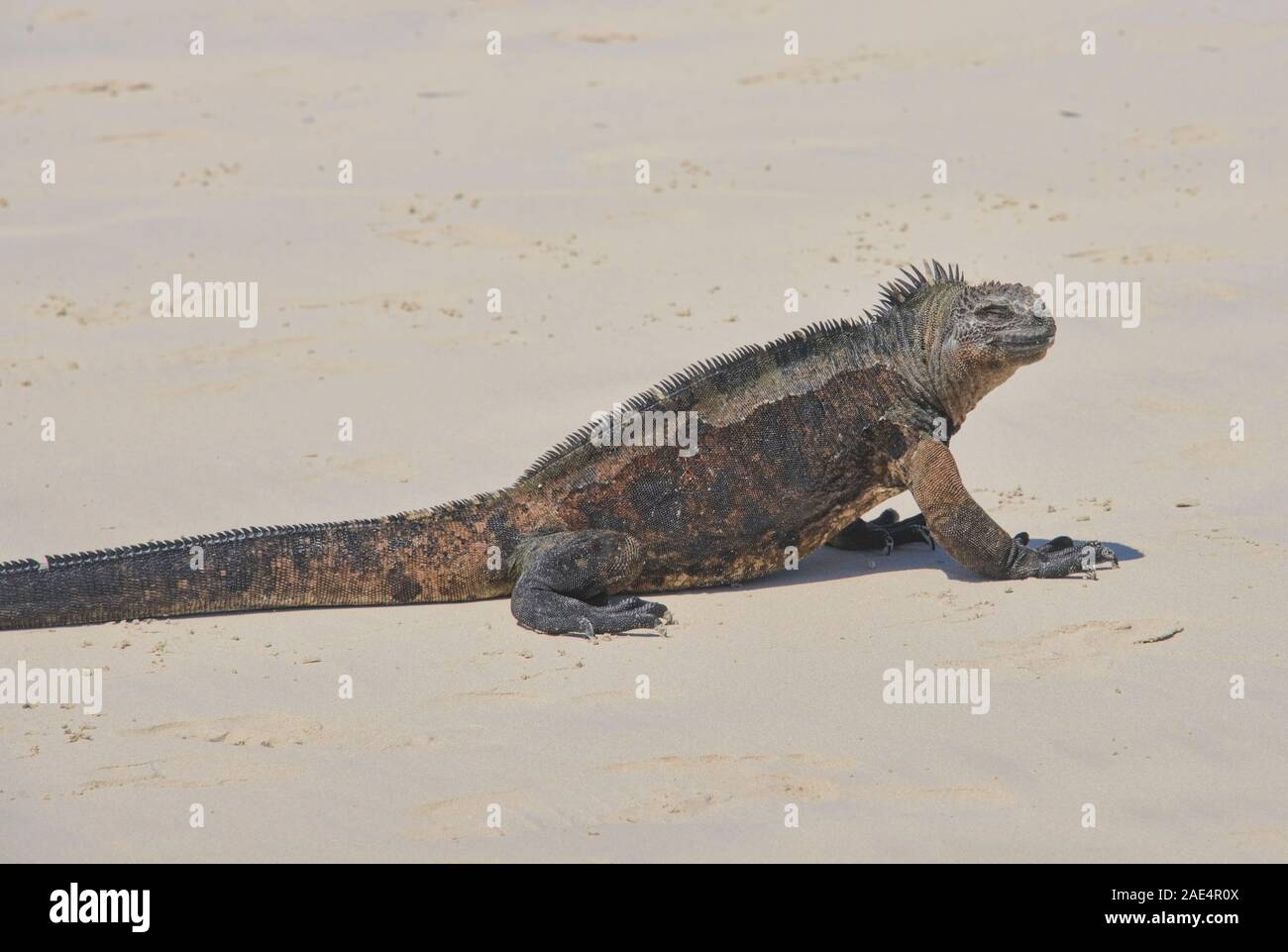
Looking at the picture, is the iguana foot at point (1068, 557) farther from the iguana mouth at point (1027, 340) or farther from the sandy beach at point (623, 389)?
the iguana mouth at point (1027, 340)

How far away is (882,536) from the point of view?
952 cm

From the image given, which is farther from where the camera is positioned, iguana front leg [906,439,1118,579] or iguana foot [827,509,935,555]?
iguana foot [827,509,935,555]

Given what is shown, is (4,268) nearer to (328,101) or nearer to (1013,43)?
(328,101)

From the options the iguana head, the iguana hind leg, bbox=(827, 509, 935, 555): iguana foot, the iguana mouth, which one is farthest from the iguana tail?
the iguana mouth

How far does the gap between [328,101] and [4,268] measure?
20.5 ft

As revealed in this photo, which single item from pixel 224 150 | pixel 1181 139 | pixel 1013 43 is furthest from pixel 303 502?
pixel 1013 43

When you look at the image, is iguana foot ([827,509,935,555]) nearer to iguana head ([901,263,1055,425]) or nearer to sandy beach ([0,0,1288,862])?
sandy beach ([0,0,1288,862])

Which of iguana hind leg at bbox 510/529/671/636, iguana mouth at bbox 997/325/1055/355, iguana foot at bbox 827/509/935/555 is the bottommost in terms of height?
iguana hind leg at bbox 510/529/671/636

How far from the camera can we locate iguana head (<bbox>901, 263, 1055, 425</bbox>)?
8531 millimetres

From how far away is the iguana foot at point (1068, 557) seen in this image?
8633 mm

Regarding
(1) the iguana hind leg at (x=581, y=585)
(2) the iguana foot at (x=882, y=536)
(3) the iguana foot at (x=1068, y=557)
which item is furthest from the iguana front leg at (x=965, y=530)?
(1) the iguana hind leg at (x=581, y=585)

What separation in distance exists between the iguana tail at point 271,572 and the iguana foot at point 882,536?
2026 millimetres

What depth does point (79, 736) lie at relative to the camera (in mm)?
7094

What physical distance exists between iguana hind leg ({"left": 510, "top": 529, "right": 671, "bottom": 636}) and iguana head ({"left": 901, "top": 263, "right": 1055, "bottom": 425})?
5.85 ft
